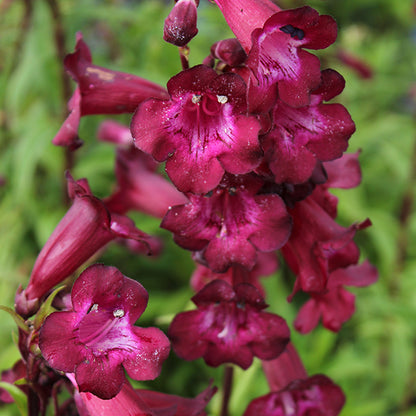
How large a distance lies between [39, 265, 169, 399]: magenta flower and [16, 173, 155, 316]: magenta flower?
0.18 metres

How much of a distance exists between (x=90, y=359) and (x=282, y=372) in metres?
0.55

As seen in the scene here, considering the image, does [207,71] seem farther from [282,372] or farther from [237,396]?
[237,396]

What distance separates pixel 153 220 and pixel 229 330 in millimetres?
1464

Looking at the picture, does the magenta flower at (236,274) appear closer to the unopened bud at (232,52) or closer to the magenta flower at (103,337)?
the magenta flower at (103,337)

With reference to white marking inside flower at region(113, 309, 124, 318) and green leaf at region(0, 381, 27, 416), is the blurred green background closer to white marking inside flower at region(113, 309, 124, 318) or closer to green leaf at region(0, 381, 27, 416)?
green leaf at region(0, 381, 27, 416)

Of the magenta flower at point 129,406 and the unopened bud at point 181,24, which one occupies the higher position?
the unopened bud at point 181,24

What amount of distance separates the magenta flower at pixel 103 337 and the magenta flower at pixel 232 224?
0.53 ft

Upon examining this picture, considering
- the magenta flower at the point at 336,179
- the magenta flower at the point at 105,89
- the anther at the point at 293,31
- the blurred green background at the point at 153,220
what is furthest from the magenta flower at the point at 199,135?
the blurred green background at the point at 153,220

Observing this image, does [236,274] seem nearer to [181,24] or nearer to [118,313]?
[118,313]

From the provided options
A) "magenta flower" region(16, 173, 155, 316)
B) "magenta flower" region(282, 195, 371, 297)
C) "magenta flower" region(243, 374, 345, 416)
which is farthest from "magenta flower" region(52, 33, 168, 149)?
"magenta flower" region(243, 374, 345, 416)

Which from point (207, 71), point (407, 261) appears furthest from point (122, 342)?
point (407, 261)

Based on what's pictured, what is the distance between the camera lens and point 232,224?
3.26ft

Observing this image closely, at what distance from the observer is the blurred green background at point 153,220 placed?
219 centimetres

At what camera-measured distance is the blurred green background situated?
2.19m
